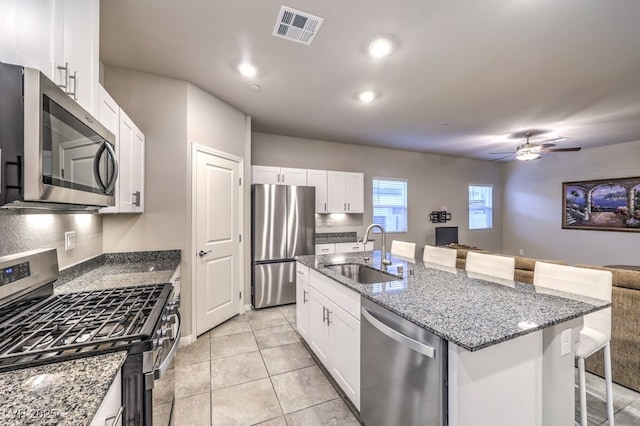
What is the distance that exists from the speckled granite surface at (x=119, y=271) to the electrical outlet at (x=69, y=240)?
16 centimetres

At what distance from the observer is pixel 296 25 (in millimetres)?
2004

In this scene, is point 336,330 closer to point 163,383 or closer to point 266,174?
point 163,383

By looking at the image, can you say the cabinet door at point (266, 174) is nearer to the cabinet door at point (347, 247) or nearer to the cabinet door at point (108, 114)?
the cabinet door at point (347, 247)

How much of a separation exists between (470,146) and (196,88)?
16.9 ft

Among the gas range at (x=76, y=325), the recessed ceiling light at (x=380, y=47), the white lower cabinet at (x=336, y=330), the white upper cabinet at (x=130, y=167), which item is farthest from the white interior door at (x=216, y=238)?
the recessed ceiling light at (x=380, y=47)

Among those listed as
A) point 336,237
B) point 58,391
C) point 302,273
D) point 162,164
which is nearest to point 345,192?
point 336,237

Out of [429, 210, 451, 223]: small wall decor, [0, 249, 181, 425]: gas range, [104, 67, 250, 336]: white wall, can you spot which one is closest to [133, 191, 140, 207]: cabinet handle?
[104, 67, 250, 336]: white wall

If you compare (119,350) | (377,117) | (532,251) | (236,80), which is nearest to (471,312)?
(119,350)

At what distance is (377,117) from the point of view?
3.90 meters

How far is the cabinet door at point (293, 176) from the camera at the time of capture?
172 inches

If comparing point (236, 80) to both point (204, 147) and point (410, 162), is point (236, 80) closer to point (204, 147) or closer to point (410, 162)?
point (204, 147)

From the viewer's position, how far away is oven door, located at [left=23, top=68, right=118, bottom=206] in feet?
2.80

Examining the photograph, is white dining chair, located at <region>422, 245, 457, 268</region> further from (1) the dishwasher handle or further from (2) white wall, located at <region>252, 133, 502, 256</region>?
(2) white wall, located at <region>252, 133, 502, 256</region>

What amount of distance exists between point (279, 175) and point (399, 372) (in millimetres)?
3462
